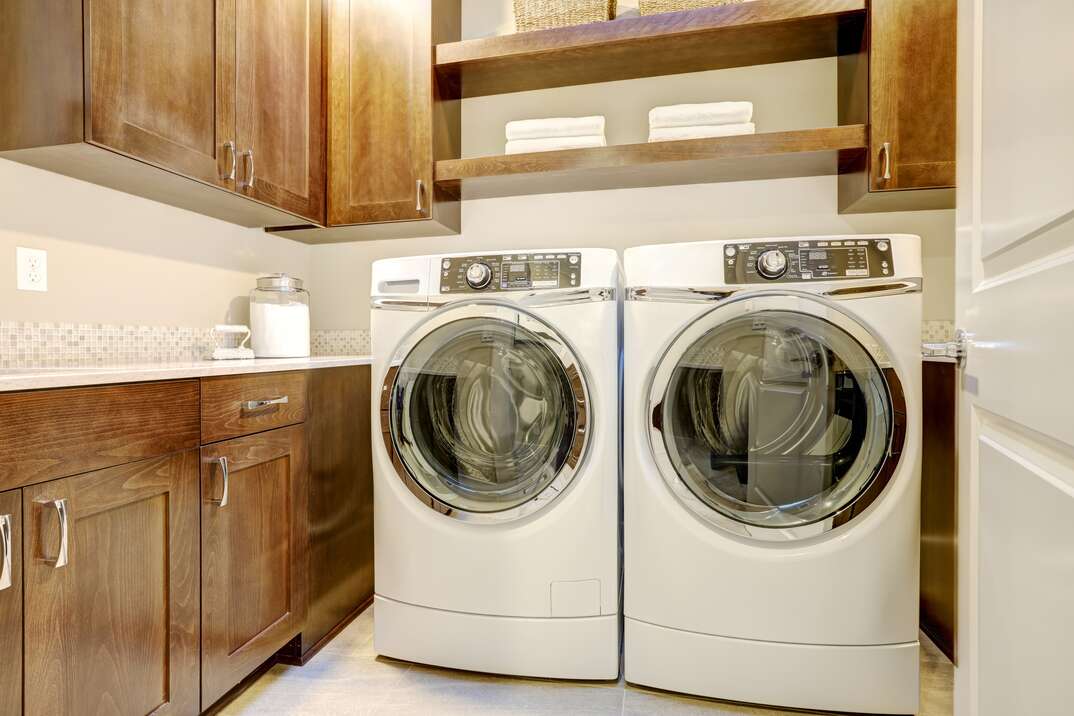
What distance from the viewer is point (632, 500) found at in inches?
58.6

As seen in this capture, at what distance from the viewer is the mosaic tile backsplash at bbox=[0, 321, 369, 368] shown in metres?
1.41

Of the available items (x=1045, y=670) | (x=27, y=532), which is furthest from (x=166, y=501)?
(x=1045, y=670)

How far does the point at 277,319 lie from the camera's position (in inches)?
75.7

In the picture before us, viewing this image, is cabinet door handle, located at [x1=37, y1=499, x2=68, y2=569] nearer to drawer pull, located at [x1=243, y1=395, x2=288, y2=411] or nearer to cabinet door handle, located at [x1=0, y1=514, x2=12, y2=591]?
cabinet door handle, located at [x1=0, y1=514, x2=12, y2=591]

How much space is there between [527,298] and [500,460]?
439 mm

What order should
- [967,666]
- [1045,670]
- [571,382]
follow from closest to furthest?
[1045,670], [967,666], [571,382]

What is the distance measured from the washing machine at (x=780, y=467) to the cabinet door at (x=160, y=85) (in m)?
1.23

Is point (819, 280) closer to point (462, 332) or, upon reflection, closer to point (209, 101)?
point (462, 332)

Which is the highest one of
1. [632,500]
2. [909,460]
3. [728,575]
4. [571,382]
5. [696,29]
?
[696,29]

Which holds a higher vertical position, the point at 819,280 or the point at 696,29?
the point at 696,29

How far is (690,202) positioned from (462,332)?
1.11 m

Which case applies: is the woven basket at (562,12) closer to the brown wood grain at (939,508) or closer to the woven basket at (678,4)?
the woven basket at (678,4)

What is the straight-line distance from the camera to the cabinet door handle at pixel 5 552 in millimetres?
890

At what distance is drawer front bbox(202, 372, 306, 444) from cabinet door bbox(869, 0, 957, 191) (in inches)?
71.1
